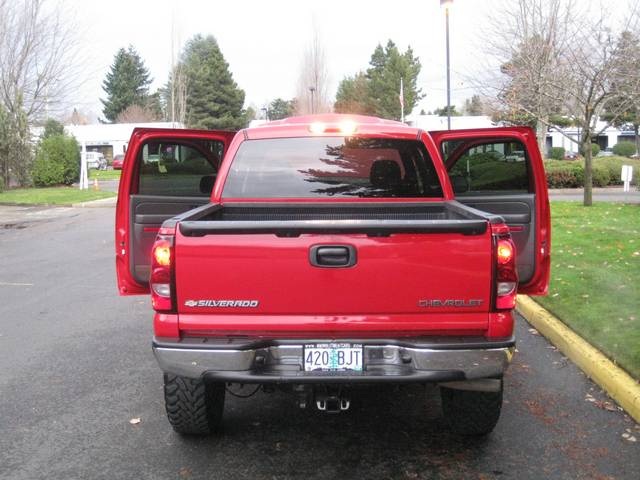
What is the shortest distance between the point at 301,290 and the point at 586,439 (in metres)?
2.05

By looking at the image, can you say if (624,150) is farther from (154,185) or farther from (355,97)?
(154,185)

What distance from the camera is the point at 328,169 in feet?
15.5

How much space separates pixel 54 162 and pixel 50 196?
5365 mm

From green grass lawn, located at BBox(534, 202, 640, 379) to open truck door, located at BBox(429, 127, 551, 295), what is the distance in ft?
2.72

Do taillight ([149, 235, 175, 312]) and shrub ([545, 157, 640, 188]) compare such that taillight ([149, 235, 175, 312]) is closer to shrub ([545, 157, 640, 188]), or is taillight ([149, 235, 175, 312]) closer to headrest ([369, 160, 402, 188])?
headrest ([369, 160, 402, 188])

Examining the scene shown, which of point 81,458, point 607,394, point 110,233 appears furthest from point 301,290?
point 110,233

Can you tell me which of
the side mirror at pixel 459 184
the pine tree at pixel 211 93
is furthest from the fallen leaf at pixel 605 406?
the pine tree at pixel 211 93

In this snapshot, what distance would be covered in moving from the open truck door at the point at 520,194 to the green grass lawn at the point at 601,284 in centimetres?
83

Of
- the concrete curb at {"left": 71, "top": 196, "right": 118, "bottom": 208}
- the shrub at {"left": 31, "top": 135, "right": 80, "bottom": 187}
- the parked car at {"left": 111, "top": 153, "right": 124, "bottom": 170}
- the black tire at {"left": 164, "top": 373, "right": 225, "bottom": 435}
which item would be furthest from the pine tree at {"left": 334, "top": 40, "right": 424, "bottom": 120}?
the black tire at {"left": 164, "top": 373, "right": 225, "bottom": 435}

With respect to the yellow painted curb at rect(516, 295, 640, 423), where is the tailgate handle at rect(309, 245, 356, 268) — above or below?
above

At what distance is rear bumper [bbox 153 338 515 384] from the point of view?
3262 millimetres

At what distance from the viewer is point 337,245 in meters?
3.26

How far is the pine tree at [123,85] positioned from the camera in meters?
83.2

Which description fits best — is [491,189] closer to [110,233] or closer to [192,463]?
[192,463]
